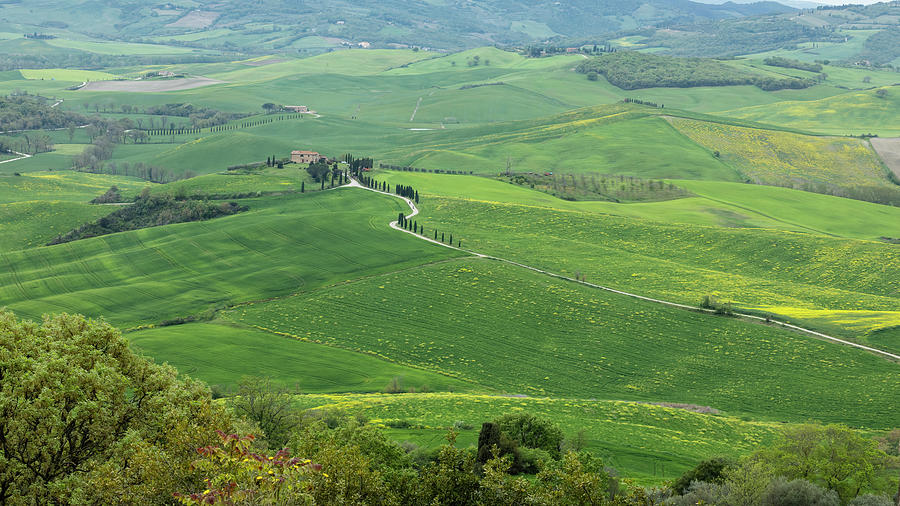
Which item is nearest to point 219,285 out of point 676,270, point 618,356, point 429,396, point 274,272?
point 274,272

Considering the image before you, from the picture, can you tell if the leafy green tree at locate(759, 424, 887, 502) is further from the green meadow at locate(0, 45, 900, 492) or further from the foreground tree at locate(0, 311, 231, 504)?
the foreground tree at locate(0, 311, 231, 504)

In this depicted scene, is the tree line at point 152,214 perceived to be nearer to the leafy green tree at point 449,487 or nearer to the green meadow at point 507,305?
the green meadow at point 507,305

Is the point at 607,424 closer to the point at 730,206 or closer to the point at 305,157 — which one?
the point at 730,206

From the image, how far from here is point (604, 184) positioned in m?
188

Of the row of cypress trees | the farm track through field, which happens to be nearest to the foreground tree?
the farm track through field

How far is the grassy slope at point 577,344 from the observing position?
77.4 m

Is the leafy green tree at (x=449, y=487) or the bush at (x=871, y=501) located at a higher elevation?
the leafy green tree at (x=449, y=487)

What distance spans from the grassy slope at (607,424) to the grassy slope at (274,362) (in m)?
6.49

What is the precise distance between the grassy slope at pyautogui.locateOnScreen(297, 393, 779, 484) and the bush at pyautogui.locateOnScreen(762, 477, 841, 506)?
12.0 meters

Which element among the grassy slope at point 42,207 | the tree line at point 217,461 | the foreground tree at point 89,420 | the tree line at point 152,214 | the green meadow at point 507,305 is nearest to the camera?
the tree line at point 217,461

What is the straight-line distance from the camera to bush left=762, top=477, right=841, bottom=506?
3975 cm

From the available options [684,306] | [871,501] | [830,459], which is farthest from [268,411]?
[684,306]

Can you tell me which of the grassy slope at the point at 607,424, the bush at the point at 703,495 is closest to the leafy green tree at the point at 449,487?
the bush at the point at 703,495

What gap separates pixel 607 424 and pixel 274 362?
131 ft
